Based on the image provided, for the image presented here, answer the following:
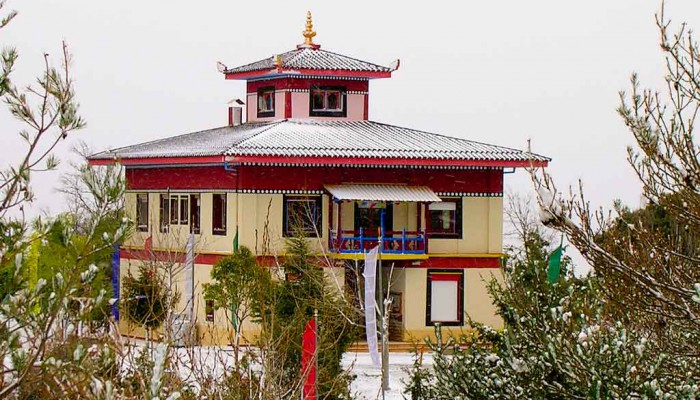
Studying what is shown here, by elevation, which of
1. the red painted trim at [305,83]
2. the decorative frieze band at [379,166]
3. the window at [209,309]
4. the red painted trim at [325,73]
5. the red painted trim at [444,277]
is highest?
the red painted trim at [325,73]

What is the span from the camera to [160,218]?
32.6m

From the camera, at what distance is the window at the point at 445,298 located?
3075 cm

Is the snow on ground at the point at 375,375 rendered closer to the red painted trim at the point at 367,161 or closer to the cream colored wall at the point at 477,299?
the cream colored wall at the point at 477,299

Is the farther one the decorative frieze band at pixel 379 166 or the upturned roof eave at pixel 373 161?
the decorative frieze band at pixel 379 166

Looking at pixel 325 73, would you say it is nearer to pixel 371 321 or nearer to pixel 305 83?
pixel 305 83

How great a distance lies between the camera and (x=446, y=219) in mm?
31500

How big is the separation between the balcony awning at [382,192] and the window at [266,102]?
4.25 m

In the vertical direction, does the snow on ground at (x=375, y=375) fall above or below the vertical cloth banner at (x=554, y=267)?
below

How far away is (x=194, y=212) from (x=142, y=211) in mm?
2667

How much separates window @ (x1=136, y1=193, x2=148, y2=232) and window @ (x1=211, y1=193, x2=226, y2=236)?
3.34 meters

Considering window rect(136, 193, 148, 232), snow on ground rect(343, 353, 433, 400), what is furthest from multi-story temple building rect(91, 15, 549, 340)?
snow on ground rect(343, 353, 433, 400)

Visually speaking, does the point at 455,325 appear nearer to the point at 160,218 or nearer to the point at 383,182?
the point at 383,182

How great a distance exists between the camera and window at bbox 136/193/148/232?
33594mm

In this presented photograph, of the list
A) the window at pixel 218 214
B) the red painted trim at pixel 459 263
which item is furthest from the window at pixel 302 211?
the red painted trim at pixel 459 263
